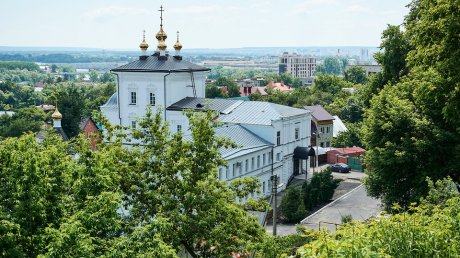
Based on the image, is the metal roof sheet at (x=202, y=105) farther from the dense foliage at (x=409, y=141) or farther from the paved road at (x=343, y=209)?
the dense foliage at (x=409, y=141)

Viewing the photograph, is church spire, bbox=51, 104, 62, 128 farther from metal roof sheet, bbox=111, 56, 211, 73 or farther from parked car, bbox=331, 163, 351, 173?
parked car, bbox=331, 163, 351, 173

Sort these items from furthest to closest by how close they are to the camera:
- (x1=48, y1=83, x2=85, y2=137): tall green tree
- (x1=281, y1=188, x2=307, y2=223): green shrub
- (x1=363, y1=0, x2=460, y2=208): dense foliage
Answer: (x1=48, y1=83, x2=85, y2=137): tall green tree → (x1=281, y1=188, x2=307, y2=223): green shrub → (x1=363, y1=0, x2=460, y2=208): dense foliage

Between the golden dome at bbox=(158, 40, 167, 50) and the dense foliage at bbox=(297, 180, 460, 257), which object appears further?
the golden dome at bbox=(158, 40, 167, 50)

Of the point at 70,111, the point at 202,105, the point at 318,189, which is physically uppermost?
the point at 202,105

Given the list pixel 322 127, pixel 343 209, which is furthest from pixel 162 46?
pixel 322 127

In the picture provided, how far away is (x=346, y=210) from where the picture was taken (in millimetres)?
33156

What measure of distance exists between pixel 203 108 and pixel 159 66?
5.46m

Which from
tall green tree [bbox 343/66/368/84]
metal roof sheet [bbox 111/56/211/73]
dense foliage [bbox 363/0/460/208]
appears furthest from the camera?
tall green tree [bbox 343/66/368/84]

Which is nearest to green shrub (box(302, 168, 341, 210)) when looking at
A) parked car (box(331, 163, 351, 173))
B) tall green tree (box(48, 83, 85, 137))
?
parked car (box(331, 163, 351, 173))

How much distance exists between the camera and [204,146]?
50.4 feet

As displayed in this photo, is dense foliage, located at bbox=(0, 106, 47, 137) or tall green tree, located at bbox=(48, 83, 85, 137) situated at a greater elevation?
tall green tree, located at bbox=(48, 83, 85, 137)

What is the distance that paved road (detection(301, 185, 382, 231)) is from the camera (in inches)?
1220

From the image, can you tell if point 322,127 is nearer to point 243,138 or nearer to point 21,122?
point 243,138

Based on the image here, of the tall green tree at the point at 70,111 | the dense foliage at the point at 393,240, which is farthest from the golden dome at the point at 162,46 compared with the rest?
the dense foliage at the point at 393,240
